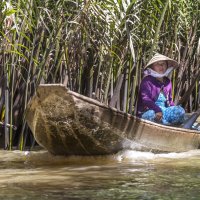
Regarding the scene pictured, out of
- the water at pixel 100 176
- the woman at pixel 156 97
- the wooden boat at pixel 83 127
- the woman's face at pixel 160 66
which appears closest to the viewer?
the water at pixel 100 176

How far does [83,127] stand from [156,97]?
1.73m

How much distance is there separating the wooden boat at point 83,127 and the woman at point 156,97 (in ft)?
1.47

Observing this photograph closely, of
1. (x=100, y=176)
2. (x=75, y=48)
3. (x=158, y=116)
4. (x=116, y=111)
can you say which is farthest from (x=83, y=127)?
(x=158, y=116)

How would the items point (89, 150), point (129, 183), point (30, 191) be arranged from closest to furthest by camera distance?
point (30, 191) → point (129, 183) → point (89, 150)

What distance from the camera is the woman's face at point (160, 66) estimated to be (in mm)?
7242

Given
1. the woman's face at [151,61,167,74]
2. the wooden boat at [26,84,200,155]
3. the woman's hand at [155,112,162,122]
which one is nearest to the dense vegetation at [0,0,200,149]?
the woman's face at [151,61,167,74]

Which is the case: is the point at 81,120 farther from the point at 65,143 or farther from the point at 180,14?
the point at 180,14

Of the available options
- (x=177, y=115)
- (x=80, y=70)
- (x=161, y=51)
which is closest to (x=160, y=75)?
(x=177, y=115)

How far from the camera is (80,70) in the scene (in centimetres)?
720

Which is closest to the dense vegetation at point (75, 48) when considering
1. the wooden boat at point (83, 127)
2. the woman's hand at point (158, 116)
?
the woman's hand at point (158, 116)

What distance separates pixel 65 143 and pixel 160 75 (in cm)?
178

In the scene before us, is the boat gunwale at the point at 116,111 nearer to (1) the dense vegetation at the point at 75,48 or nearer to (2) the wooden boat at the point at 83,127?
(2) the wooden boat at the point at 83,127

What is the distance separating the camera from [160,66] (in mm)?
7309

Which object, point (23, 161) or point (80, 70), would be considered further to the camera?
point (80, 70)
